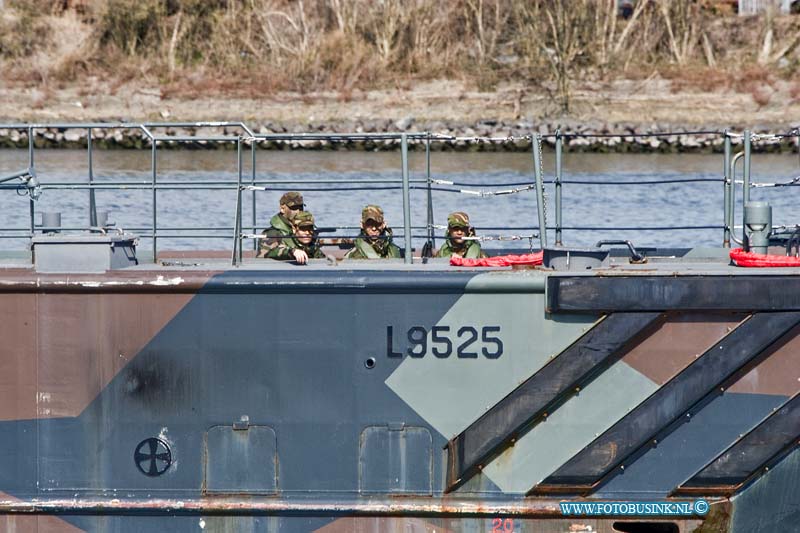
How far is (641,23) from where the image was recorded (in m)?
48.0

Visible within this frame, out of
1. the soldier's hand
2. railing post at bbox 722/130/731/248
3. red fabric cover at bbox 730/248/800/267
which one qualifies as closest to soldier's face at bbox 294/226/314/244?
the soldier's hand

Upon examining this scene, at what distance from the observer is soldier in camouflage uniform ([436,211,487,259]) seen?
849cm

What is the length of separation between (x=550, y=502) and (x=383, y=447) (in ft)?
3.24

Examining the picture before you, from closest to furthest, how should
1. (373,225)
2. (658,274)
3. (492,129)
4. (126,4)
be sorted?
(658,274)
(373,225)
(492,129)
(126,4)

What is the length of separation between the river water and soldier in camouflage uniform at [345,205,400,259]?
2.94ft

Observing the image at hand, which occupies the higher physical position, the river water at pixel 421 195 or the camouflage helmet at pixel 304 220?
the river water at pixel 421 195

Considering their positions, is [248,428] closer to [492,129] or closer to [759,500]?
[759,500]

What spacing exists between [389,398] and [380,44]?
1576 inches

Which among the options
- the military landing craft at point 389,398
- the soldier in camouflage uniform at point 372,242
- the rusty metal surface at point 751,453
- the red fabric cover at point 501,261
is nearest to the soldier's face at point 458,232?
the soldier in camouflage uniform at point 372,242

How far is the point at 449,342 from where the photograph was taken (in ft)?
24.2

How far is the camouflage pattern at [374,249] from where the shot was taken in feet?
27.9

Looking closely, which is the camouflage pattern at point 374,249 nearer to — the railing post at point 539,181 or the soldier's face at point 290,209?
the soldier's face at point 290,209

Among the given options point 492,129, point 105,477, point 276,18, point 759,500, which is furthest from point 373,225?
point 276,18

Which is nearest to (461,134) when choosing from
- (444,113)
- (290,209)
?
(444,113)
